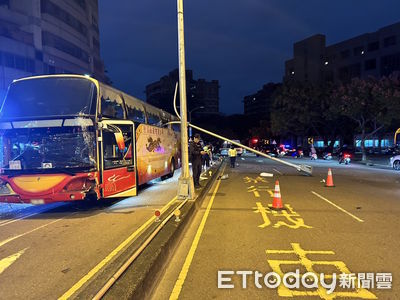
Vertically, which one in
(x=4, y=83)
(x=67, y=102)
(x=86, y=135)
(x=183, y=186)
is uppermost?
(x=4, y=83)

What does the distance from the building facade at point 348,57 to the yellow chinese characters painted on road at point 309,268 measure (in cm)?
4915

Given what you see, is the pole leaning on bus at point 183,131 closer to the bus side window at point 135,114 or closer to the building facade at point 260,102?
the bus side window at point 135,114

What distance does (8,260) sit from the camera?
545 cm

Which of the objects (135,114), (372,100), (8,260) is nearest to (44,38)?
(135,114)

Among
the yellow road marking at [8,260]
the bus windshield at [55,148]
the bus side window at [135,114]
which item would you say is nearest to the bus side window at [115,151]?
the bus windshield at [55,148]

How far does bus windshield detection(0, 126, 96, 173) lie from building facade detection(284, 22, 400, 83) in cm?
4833

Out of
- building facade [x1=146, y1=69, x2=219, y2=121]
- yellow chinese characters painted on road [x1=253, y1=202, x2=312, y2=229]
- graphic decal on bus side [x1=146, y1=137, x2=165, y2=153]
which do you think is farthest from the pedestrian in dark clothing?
building facade [x1=146, y1=69, x2=219, y2=121]

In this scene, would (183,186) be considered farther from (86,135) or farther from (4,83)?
(4,83)

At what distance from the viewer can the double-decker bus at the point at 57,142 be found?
8383 millimetres

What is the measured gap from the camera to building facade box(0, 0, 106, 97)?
3425cm

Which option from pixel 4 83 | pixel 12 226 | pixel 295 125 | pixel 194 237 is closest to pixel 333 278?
pixel 194 237

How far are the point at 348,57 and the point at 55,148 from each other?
226 ft

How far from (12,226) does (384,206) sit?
10002mm

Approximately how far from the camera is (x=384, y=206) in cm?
945
